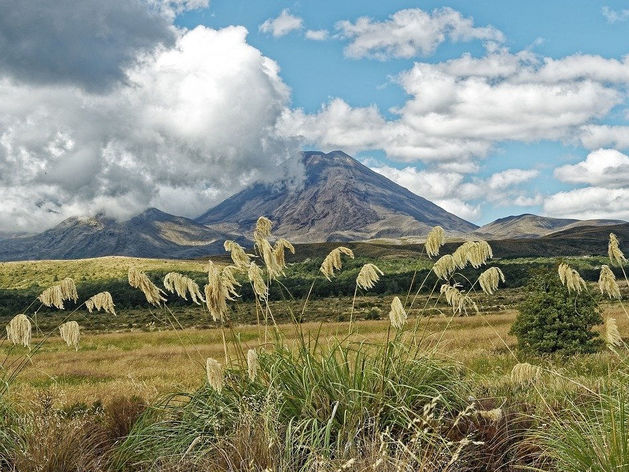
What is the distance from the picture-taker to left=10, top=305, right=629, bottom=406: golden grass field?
15.4 m

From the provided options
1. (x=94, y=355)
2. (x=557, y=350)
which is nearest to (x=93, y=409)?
(x=557, y=350)

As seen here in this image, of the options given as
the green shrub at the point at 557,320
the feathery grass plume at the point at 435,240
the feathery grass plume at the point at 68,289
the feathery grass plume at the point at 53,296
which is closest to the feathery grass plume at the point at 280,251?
the feathery grass plume at the point at 435,240

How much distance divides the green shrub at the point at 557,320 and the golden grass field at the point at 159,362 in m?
1.24

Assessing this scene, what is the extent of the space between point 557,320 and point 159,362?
1821 cm

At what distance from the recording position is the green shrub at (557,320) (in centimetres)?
2112

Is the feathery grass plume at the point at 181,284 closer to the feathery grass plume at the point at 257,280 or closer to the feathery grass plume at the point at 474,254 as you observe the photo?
the feathery grass plume at the point at 257,280

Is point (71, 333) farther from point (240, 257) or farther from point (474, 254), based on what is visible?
point (474, 254)

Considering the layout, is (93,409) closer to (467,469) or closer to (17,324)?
(17,324)

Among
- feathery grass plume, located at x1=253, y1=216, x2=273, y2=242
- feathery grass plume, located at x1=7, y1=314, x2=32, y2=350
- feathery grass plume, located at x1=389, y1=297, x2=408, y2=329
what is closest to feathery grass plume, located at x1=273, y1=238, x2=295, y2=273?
feathery grass plume, located at x1=253, y1=216, x2=273, y2=242

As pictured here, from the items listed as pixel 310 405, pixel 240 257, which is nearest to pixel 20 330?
pixel 240 257

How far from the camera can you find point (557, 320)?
21.5m

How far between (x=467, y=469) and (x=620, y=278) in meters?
117

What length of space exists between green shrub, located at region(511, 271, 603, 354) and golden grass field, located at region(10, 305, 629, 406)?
4.07 feet

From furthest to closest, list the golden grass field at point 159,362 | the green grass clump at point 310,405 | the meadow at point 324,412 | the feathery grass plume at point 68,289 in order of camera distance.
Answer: the golden grass field at point 159,362 → the feathery grass plume at point 68,289 → the green grass clump at point 310,405 → the meadow at point 324,412
